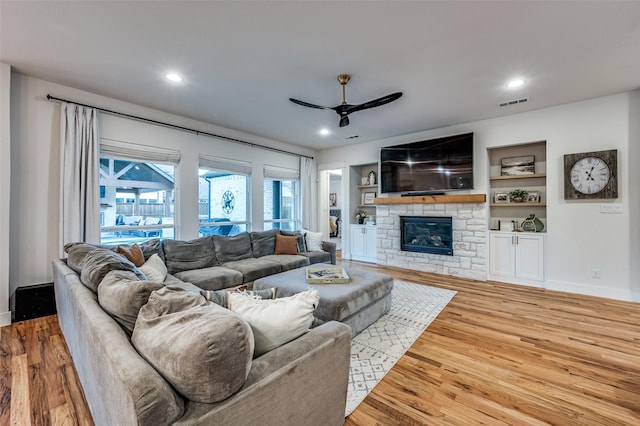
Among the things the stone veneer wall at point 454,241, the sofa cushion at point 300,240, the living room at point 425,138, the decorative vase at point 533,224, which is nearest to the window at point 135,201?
the living room at point 425,138

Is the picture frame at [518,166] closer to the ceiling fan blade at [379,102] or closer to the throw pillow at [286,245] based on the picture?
the ceiling fan blade at [379,102]

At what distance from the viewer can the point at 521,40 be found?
7.91ft

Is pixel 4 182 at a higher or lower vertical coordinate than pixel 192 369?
higher

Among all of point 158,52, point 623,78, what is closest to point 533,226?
point 623,78

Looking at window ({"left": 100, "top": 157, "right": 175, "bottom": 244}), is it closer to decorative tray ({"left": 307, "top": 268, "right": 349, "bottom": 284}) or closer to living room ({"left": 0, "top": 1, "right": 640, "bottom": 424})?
living room ({"left": 0, "top": 1, "right": 640, "bottom": 424})

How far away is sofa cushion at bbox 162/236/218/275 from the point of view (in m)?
3.53

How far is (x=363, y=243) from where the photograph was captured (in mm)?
6254

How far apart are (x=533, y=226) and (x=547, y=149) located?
1173 mm

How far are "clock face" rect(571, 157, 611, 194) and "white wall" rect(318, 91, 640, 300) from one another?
152 mm

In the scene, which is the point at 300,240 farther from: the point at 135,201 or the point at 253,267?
the point at 135,201

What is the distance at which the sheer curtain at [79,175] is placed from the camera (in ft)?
10.7

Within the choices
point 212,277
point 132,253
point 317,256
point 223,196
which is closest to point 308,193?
point 223,196

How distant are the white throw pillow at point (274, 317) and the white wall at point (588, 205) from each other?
442cm

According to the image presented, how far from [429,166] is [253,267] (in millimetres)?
3580
